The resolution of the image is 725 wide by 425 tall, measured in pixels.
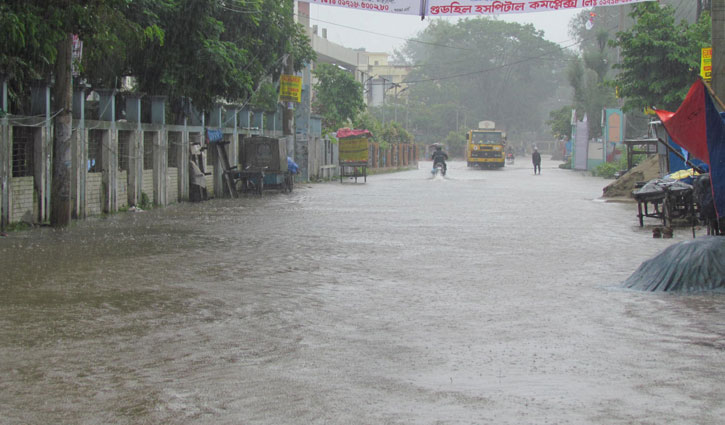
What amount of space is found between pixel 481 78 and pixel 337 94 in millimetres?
62996

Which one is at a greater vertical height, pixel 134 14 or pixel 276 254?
pixel 134 14

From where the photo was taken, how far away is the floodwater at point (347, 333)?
5008 mm

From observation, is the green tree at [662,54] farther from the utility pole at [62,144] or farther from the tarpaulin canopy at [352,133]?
the utility pole at [62,144]

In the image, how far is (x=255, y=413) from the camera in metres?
→ 4.84

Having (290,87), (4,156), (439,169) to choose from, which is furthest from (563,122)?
(4,156)

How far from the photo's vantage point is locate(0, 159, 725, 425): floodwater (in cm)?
501

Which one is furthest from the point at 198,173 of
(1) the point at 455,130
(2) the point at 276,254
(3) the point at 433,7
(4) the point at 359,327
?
(1) the point at 455,130

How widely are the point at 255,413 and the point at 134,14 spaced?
14.8m

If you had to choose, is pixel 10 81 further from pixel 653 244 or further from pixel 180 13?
pixel 653 244

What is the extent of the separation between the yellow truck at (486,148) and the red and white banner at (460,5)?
153 feet

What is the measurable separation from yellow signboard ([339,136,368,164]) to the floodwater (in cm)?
2490

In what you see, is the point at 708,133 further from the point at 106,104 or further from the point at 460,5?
the point at 106,104

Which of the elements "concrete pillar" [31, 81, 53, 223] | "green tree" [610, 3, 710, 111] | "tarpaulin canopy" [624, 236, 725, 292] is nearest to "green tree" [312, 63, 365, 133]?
"green tree" [610, 3, 710, 111]

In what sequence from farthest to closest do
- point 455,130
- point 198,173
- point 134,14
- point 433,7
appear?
1. point 455,130
2. point 198,173
3. point 134,14
4. point 433,7
